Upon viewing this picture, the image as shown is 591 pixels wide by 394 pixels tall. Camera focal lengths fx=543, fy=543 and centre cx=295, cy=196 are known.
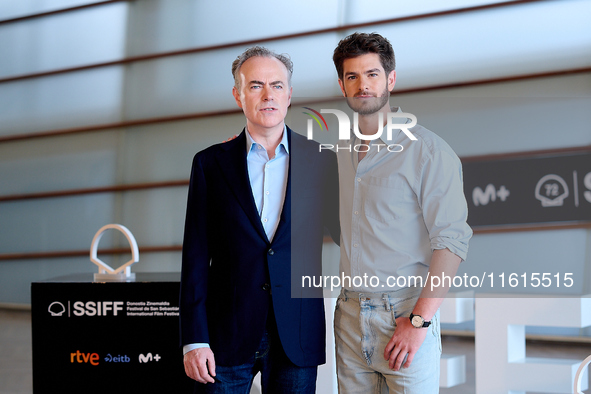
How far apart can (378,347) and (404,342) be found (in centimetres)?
8

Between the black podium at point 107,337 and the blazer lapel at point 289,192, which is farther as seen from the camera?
the black podium at point 107,337

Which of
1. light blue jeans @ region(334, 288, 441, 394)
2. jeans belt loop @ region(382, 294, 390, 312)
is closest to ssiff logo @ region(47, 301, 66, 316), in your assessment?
light blue jeans @ region(334, 288, 441, 394)

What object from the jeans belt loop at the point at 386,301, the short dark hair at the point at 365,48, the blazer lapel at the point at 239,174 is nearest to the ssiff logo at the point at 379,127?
the short dark hair at the point at 365,48

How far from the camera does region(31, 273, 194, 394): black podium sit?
2.48 metres

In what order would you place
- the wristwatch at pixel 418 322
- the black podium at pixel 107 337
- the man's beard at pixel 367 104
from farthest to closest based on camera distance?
the black podium at pixel 107 337
the man's beard at pixel 367 104
the wristwatch at pixel 418 322

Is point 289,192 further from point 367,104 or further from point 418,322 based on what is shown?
point 418,322

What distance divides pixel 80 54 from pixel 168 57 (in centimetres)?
127

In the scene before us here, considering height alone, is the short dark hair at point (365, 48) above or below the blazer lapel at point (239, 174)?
above

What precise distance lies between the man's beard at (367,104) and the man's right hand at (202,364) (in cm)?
80

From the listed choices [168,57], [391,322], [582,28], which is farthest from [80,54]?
[391,322]

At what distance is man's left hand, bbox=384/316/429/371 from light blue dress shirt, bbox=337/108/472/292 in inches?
4.0

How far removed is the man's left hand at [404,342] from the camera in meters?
1.38

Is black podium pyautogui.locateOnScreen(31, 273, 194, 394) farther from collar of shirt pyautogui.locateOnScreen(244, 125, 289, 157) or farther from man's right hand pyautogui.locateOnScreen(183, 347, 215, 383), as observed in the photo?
collar of shirt pyautogui.locateOnScreen(244, 125, 289, 157)

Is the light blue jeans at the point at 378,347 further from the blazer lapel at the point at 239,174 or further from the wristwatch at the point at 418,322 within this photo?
the blazer lapel at the point at 239,174
